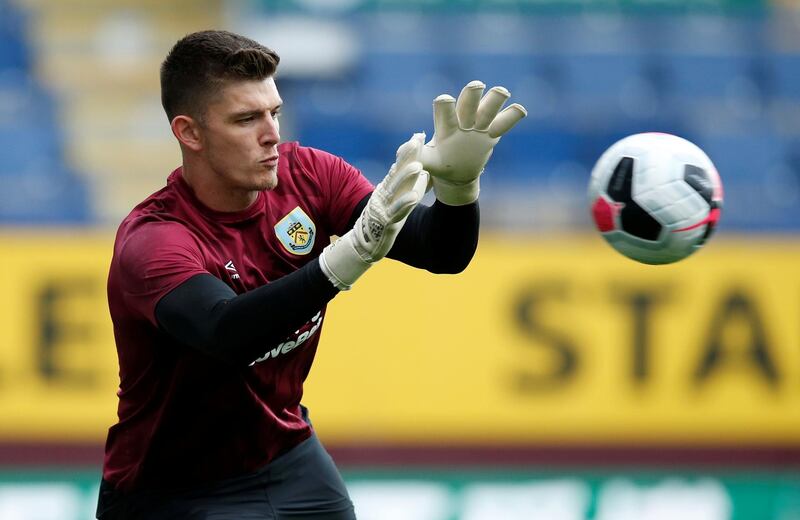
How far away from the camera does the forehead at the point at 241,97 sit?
136 inches

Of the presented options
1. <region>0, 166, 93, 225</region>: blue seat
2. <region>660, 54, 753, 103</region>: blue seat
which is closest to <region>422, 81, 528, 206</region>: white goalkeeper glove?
<region>0, 166, 93, 225</region>: blue seat

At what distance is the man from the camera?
346 centimetres

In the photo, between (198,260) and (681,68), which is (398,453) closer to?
(198,260)

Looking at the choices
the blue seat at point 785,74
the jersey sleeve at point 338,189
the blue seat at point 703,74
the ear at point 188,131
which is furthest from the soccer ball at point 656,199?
the blue seat at point 785,74

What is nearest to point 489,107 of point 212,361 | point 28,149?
point 212,361

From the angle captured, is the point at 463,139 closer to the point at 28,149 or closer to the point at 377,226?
the point at 377,226

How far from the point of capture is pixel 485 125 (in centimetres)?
357

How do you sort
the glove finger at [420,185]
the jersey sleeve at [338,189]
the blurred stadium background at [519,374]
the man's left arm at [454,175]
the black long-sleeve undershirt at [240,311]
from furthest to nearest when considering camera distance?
the blurred stadium background at [519,374] → the jersey sleeve at [338,189] → the man's left arm at [454,175] → the glove finger at [420,185] → the black long-sleeve undershirt at [240,311]

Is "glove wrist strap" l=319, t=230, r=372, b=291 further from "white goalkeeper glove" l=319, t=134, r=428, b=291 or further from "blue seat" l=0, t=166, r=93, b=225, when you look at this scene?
"blue seat" l=0, t=166, r=93, b=225

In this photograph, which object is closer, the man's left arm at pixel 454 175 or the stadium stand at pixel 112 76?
the man's left arm at pixel 454 175

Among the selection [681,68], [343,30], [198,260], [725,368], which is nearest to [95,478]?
[725,368]

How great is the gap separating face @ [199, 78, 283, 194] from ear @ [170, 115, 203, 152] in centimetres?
6

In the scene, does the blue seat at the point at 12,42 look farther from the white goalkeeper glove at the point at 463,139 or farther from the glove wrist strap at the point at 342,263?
the glove wrist strap at the point at 342,263

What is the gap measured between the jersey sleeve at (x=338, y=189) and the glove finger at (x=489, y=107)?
0.45 m
